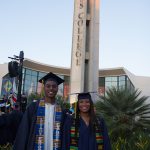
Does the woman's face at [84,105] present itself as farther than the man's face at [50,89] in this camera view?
Yes

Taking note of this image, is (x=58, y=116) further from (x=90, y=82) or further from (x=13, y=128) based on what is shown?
(x=90, y=82)

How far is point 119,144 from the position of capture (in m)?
8.14

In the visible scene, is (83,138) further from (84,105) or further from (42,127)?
(42,127)

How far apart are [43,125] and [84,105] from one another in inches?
25.1

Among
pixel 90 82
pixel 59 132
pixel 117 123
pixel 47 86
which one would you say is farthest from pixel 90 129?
pixel 90 82

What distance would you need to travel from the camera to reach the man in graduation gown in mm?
3854

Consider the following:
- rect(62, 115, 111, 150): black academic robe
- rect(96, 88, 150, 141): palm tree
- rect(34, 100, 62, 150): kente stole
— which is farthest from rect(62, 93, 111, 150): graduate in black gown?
rect(96, 88, 150, 141): palm tree

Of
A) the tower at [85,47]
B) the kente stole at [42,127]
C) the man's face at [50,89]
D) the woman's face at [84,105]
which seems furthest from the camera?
the tower at [85,47]

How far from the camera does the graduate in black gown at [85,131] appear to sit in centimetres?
409

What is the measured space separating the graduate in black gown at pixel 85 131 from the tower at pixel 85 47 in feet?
67.4

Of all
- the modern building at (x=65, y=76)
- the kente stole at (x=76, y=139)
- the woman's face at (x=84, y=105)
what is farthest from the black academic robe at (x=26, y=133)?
the modern building at (x=65, y=76)

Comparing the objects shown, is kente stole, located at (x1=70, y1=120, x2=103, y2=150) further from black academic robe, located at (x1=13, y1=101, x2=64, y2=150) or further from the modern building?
the modern building

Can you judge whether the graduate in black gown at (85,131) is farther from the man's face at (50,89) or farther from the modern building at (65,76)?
the modern building at (65,76)

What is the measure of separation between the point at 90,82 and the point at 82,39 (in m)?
3.66
